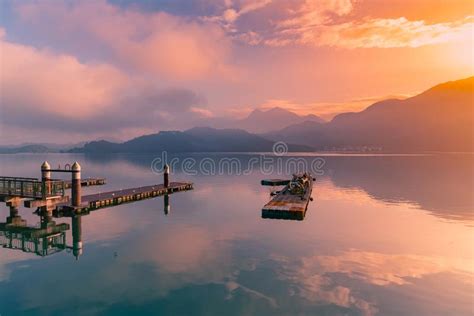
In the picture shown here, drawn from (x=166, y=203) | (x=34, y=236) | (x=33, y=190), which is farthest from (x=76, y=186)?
(x=166, y=203)

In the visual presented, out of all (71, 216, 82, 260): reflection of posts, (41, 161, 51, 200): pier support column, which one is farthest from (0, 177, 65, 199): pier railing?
(71, 216, 82, 260): reflection of posts

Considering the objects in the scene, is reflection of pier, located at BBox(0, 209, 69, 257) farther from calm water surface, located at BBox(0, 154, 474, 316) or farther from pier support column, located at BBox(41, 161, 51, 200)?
pier support column, located at BBox(41, 161, 51, 200)

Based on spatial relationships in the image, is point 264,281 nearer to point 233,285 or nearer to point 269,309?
point 233,285

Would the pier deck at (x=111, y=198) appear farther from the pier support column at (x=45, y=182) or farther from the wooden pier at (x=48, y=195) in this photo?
the pier support column at (x=45, y=182)

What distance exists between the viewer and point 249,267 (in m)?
21.4

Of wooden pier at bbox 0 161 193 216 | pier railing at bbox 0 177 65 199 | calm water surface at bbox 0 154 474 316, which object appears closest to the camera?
calm water surface at bbox 0 154 474 316

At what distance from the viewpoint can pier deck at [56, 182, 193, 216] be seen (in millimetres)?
34750

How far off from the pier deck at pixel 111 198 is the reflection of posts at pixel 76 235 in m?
1.32

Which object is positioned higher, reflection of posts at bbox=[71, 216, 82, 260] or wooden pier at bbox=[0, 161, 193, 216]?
wooden pier at bbox=[0, 161, 193, 216]

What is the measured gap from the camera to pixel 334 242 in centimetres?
2759

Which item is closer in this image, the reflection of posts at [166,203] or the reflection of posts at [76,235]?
the reflection of posts at [76,235]

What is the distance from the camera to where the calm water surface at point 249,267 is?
53.6ft

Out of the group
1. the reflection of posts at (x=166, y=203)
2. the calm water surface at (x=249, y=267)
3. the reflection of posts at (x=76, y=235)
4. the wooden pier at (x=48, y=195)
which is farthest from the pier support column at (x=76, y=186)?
the reflection of posts at (x=166, y=203)

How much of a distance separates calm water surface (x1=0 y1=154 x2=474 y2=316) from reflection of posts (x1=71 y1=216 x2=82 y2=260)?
0.40 metres
